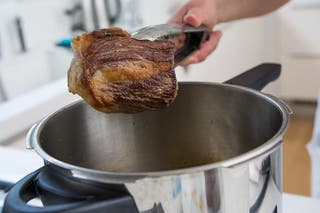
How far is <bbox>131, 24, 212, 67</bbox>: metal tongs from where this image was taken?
0.52 meters

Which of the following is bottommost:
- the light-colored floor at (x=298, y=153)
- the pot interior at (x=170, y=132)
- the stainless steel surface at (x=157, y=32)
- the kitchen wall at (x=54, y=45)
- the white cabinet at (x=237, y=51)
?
the light-colored floor at (x=298, y=153)

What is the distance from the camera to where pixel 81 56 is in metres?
0.43

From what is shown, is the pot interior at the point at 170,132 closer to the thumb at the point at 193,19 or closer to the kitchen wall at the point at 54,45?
the thumb at the point at 193,19

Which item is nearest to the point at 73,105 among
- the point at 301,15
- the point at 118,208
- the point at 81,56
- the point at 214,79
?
the point at 81,56

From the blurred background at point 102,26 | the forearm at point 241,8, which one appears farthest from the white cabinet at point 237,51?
the forearm at point 241,8

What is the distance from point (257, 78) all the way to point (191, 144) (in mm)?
102

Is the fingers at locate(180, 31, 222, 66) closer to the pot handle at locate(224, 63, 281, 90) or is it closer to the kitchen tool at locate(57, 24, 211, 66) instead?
the kitchen tool at locate(57, 24, 211, 66)

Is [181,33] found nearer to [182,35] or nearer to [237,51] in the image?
[182,35]

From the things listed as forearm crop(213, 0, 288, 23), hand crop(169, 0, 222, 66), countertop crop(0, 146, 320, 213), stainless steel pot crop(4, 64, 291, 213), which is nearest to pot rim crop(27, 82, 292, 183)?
stainless steel pot crop(4, 64, 291, 213)

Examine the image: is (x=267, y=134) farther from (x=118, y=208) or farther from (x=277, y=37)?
(x=277, y=37)

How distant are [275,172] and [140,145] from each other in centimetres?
17

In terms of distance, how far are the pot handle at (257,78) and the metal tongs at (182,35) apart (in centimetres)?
9

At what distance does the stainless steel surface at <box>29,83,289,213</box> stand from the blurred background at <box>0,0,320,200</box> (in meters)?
0.50

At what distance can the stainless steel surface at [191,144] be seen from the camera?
35 centimetres
